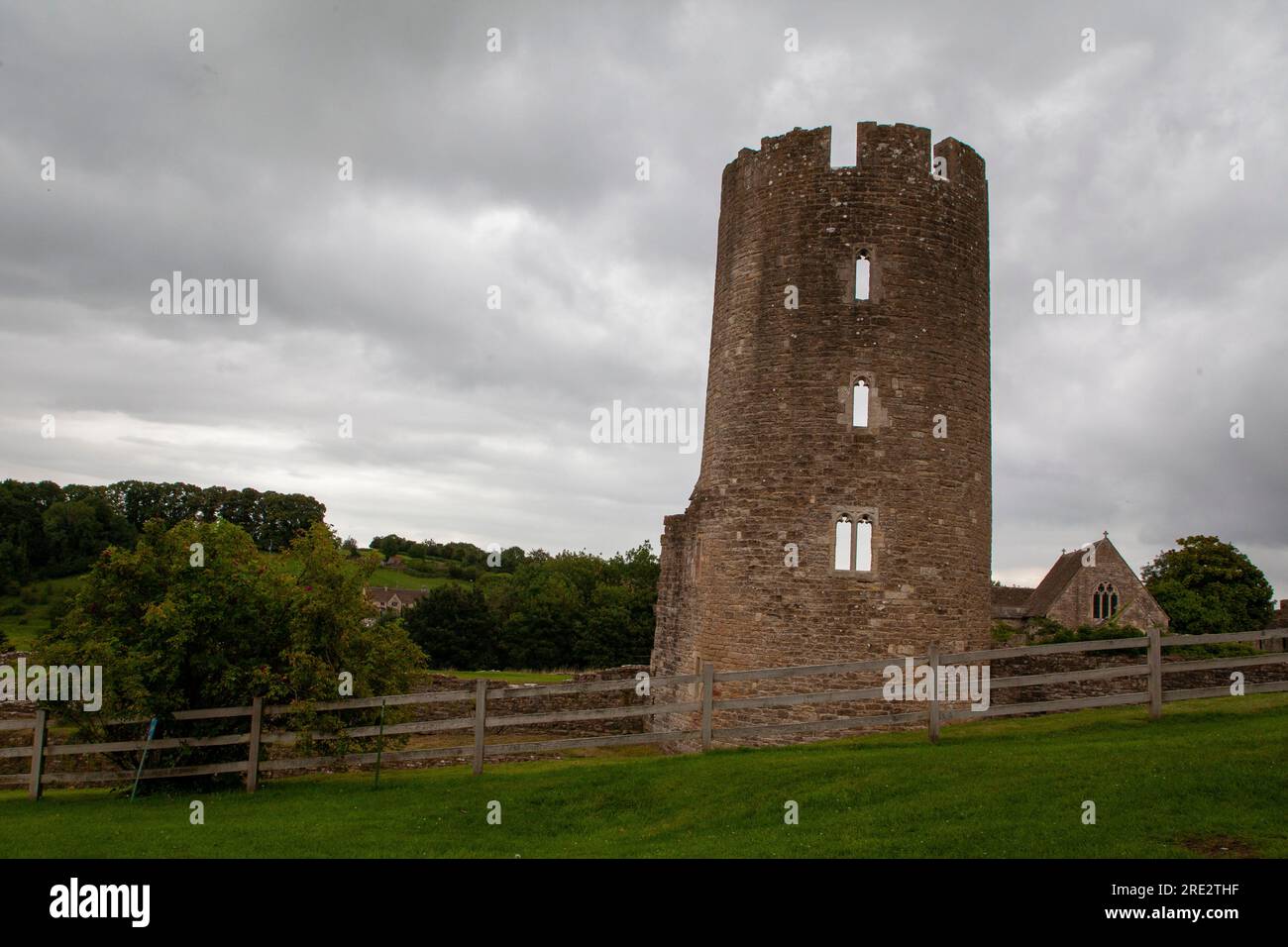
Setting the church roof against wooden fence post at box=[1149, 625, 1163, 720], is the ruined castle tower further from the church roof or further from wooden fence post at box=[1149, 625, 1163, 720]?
the church roof

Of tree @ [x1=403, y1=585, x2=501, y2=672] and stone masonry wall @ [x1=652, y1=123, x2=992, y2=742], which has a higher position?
stone masonry wall @ [x1=652, y1=123, x2=992, y2=742]

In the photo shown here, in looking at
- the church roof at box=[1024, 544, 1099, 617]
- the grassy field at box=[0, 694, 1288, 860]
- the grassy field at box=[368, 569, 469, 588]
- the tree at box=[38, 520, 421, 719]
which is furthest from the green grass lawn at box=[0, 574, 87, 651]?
the church roof at box=[1024, 544, 1099, 617]

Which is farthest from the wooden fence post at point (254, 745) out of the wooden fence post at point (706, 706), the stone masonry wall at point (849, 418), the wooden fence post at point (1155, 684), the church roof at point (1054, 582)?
the church roof at point (1054, 582)

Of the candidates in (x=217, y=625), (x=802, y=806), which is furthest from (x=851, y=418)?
(x=217, y=625)

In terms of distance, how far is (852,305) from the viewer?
2028 cm

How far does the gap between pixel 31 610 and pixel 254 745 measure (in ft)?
173

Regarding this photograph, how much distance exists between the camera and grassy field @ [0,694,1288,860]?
929 centimetres

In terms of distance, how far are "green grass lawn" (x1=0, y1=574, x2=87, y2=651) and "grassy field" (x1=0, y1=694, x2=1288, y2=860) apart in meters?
39.9

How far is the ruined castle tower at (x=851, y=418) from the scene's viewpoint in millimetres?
19750

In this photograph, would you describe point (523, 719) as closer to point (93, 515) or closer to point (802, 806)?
point (802, 806)

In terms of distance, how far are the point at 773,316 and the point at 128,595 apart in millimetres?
13433

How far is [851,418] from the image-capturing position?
790 inches

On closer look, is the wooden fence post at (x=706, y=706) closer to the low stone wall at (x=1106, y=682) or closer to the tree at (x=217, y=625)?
the tree at (x=217, y=625)
